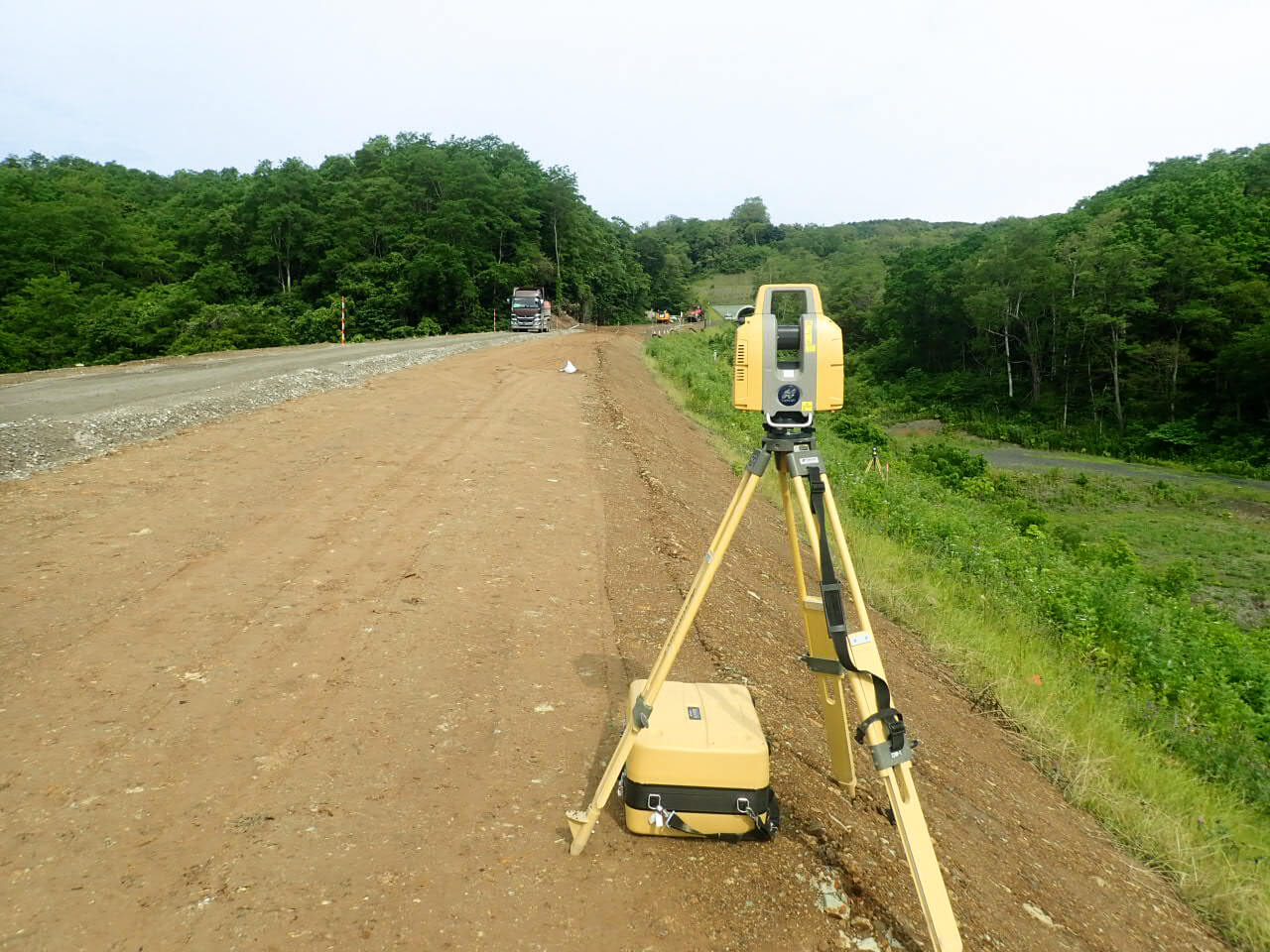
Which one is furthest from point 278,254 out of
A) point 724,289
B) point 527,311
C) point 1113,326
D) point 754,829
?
point 724,289

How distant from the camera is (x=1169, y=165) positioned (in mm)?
58469

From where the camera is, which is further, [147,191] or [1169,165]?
[147,191]

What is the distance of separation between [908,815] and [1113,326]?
48.3 meters

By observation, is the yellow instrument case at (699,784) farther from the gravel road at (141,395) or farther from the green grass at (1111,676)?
the gravel road at (141,395)

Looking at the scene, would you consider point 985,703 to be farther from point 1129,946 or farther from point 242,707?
point 242,707

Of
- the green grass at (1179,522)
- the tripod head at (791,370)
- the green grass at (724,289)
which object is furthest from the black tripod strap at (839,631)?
the green grass at (724,289)

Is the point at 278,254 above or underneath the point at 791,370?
above

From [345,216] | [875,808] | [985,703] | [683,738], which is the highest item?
[345,216]

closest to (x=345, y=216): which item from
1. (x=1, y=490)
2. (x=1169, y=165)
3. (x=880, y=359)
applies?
(x=880, y=359)

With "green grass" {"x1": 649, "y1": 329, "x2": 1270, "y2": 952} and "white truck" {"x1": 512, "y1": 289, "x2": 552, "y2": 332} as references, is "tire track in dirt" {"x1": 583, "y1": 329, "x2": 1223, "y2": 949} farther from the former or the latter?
"white truck" {"x1": 512, "y1": 289, "x2": 552, "y2": 332}

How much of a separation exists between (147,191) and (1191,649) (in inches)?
2944

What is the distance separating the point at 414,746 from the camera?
11.4 feet

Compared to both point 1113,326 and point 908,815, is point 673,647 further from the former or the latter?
point 1113,326

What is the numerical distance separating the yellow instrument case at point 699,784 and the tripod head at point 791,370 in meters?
1.18
